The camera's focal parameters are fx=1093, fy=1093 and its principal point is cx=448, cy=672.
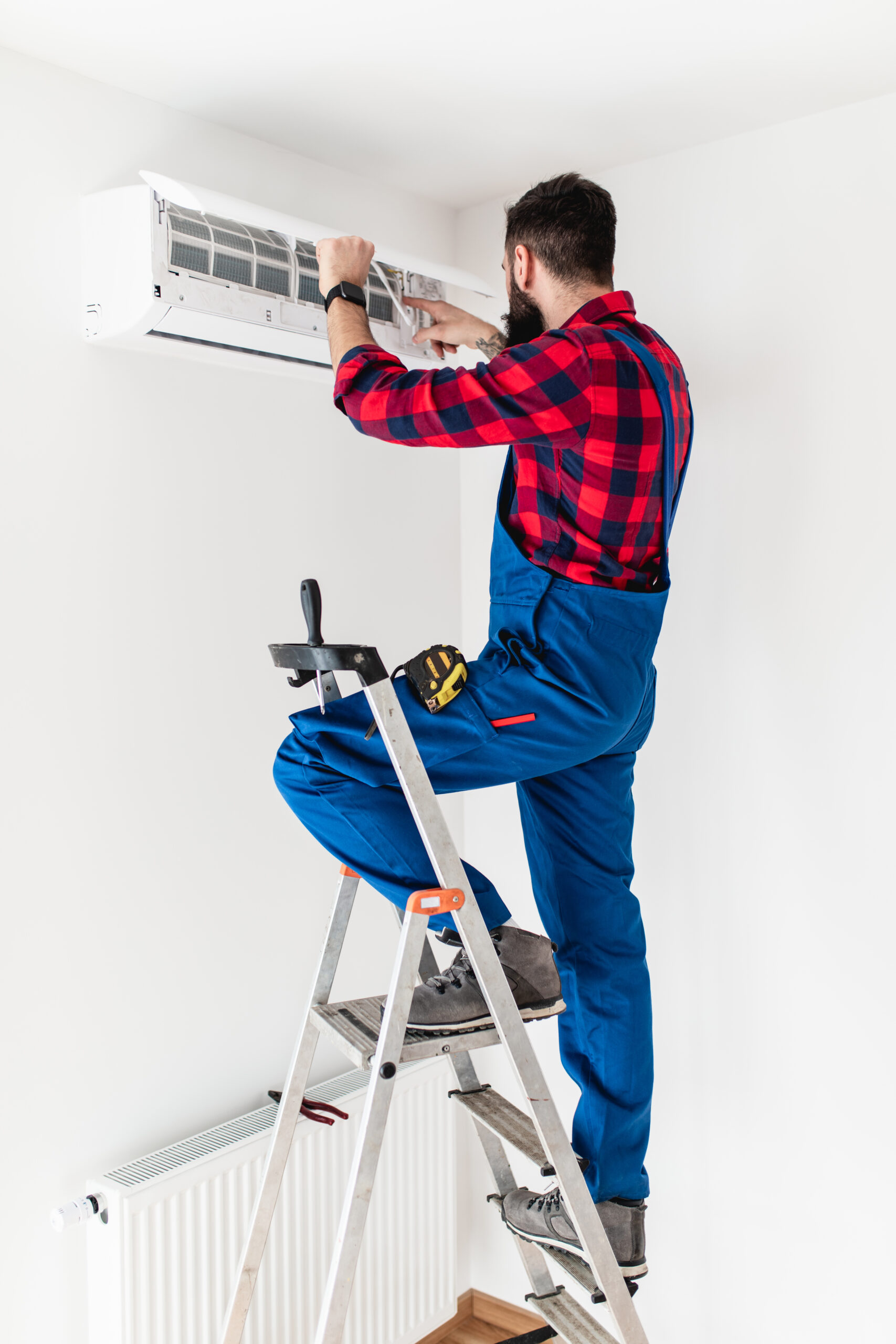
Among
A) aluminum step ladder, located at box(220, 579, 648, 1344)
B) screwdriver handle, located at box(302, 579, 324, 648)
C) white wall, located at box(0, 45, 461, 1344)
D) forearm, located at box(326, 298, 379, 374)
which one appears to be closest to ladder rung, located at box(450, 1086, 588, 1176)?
aluminum step ladder, located at box(220, 579, 648, 1344)

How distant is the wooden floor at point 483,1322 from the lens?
8.39 feet

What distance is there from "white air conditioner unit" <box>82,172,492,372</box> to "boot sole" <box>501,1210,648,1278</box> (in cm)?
148

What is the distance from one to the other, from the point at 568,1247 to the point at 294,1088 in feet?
1.52

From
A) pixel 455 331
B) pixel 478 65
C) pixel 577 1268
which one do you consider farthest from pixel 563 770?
pixel 478 65

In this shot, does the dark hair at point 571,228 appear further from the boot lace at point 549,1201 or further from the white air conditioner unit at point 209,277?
the boot lace at point 549,1201

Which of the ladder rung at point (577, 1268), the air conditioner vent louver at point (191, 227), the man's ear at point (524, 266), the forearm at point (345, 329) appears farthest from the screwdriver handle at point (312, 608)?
the ladder rung at point (577, 1268)

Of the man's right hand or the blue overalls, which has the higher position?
the man's right hand

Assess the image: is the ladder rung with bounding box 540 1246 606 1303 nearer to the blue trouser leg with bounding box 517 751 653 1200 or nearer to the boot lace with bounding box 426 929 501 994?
the blue trouser leg with bounding box 517 751 653 1200

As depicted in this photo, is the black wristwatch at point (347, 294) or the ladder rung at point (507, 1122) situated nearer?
the black wristwatch at point (347, 294)

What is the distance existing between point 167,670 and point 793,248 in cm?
143

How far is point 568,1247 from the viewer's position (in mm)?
1544

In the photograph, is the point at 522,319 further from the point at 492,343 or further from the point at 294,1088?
the point at 294,1088

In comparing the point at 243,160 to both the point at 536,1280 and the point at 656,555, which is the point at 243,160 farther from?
the point at 536,1280

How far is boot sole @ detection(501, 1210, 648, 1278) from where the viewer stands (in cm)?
155
